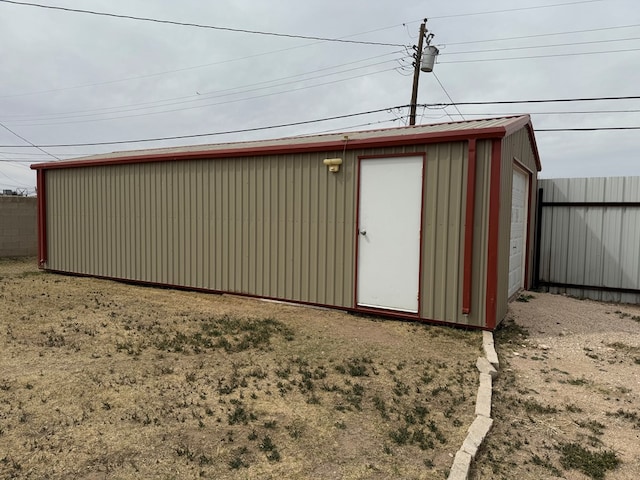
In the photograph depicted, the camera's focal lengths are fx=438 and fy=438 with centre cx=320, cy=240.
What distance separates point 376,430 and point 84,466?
1668 mm

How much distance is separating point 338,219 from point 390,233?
766mm

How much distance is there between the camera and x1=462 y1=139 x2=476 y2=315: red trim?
16.4 feet

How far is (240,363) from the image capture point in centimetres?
394

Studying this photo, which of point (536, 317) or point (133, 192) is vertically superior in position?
point (133, 192)

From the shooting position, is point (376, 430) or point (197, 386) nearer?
point (376, 430)

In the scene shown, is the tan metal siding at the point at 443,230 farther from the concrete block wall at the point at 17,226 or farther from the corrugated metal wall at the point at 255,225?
the concrete block wall at the point at 17,226

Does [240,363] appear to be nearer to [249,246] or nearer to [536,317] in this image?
[249,246]

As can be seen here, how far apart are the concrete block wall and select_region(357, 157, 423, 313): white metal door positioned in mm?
10873

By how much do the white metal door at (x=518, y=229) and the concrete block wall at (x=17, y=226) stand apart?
1246 cm

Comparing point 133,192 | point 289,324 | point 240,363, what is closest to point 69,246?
point 133,192

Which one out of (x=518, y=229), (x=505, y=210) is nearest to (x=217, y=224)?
(x=505, y=210)

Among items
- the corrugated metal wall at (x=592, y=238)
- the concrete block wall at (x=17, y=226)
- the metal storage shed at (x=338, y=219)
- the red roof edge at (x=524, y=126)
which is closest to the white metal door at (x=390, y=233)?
the metal storage shed at (x=338, y=219)

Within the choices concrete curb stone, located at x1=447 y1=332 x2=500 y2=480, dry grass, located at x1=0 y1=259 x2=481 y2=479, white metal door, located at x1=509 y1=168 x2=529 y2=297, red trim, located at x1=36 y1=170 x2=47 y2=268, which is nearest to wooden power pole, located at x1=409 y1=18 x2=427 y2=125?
white metal door, located at x1=509 y1=168 x2=529 y2=297

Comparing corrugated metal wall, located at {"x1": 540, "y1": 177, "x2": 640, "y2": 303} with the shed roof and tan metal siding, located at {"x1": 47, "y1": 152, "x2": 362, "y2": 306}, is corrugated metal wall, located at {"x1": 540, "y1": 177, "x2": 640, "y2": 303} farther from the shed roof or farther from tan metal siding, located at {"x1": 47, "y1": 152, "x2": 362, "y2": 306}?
tan metal siding, located at {"x1": 47, "y1": 152, "x2": 362, "y2": 306}
